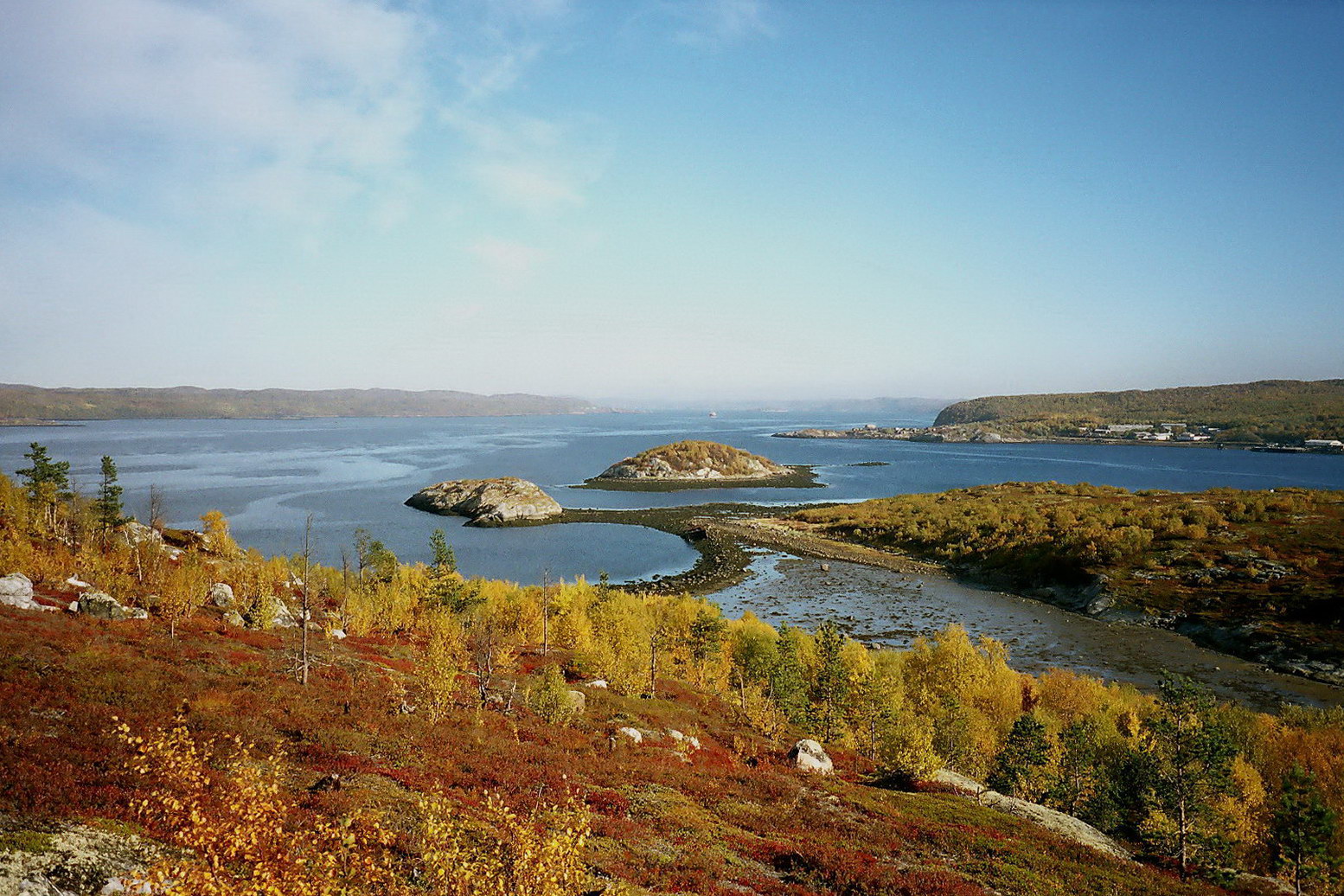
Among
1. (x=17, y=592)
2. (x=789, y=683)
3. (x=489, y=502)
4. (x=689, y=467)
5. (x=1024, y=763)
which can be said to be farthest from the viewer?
(x=689, y=467)

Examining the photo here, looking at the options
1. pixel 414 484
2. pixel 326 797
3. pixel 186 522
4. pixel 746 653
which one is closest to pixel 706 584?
pixel 746 653

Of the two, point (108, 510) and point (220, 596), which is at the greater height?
point (108, 510)

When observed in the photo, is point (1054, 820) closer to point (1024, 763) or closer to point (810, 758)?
point (810, 758)

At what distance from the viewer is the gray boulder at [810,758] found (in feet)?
109

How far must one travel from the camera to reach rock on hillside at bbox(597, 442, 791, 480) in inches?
7431

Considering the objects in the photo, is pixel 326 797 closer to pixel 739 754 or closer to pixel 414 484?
pixel 739 754

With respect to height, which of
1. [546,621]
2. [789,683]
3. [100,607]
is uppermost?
[100,607]

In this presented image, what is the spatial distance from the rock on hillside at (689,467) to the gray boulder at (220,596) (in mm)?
139231

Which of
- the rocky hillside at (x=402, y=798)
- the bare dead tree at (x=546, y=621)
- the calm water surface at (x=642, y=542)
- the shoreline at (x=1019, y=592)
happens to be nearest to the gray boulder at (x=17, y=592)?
the rocky hillside at (x=402, y=798)

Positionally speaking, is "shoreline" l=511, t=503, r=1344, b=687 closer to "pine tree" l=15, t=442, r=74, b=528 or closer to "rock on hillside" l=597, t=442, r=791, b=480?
"rock on hillside" l=597, t=442, r=791, b=480

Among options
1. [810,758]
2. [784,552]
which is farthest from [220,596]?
[784,552]

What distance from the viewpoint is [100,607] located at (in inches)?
1296

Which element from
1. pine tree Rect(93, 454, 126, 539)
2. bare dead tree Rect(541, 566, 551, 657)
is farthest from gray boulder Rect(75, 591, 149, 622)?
pine tree Rect(93, 454, 126, 539)

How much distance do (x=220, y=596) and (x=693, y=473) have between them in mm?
149271
